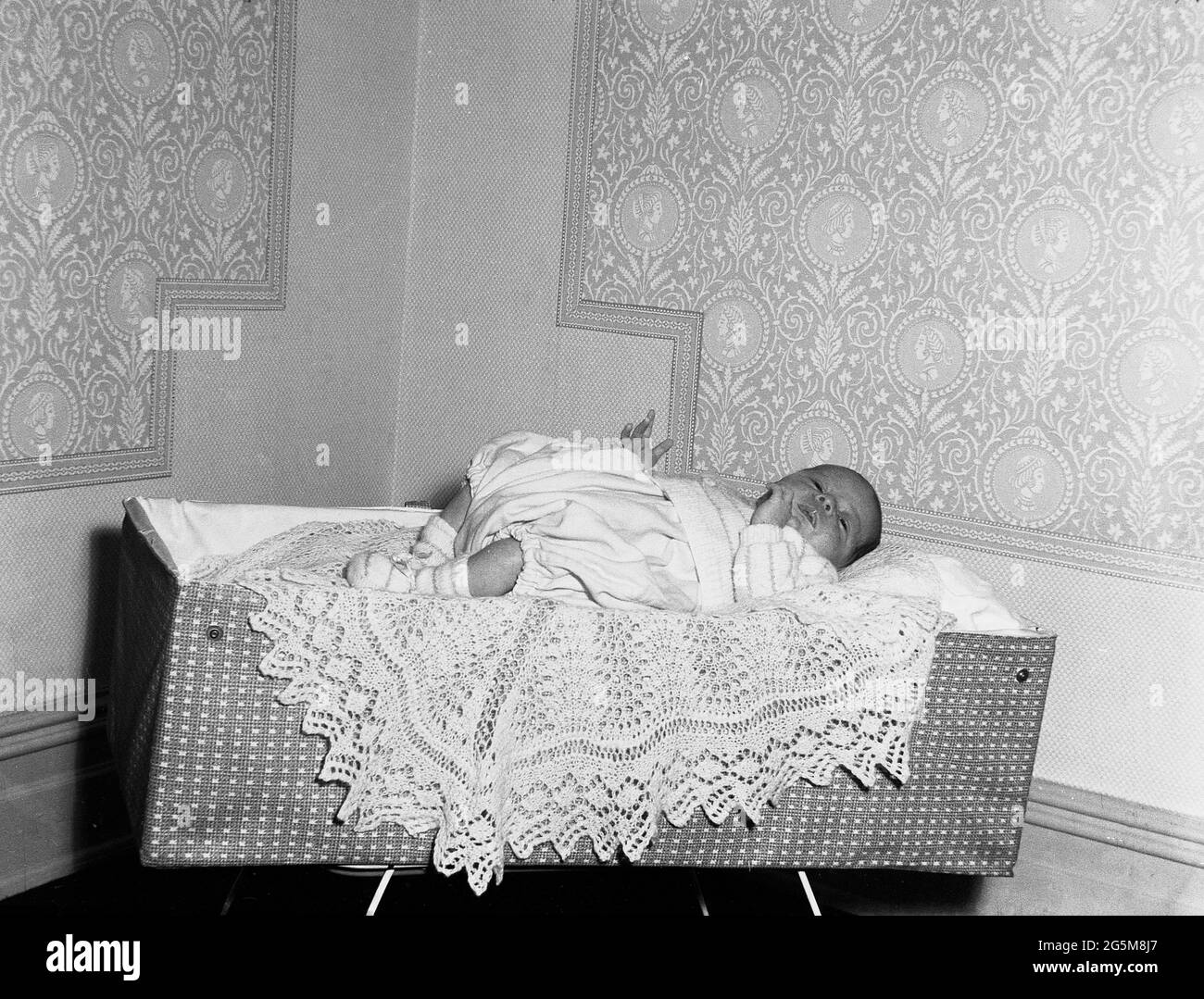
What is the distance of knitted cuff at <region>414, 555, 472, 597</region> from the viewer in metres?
2.03

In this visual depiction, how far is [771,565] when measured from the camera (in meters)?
2.17

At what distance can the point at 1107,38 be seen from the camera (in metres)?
2.54

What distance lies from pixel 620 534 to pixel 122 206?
1.23m

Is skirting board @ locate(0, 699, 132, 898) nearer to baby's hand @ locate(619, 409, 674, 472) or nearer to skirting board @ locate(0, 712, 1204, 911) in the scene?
skirting board @ locate(0, 712, 1204, 911)

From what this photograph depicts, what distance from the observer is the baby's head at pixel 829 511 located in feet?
7.66

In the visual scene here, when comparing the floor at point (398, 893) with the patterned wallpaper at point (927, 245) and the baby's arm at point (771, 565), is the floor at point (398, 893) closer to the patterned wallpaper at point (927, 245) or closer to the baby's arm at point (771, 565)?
the baby's arm at point (771, 565)

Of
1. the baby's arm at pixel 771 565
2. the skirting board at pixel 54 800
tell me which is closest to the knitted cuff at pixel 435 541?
the baby's arm at pixel 771 565

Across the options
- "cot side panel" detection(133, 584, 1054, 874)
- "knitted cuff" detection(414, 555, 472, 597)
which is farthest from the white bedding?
"knitted cuff" detection(414, 555, 472, 597)

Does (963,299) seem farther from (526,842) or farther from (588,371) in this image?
(526,842)

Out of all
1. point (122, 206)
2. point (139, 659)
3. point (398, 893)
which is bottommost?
point (398, 893)

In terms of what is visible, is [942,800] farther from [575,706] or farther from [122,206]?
[122,206]

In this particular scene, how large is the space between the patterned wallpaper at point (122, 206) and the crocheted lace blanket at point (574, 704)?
890 millimetres

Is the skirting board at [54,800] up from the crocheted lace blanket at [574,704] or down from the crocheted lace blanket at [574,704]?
down

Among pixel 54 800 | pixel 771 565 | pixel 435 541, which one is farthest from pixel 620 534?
pixel 54 800
